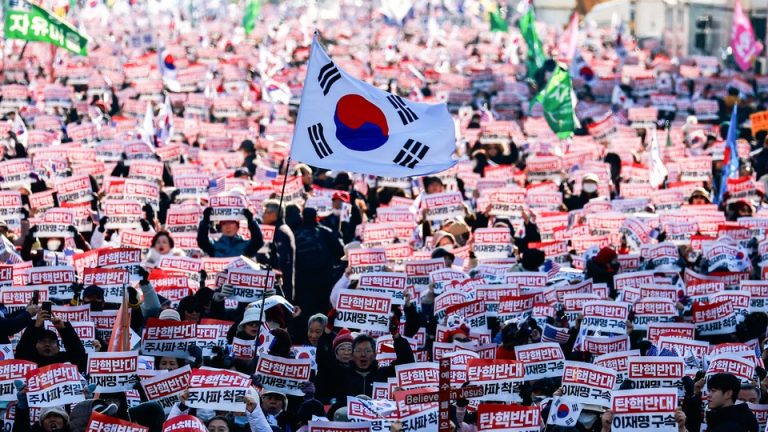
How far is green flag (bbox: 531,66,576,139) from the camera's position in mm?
25109

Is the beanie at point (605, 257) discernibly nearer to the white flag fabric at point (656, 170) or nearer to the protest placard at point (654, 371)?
the protest placard at point (654, 371)

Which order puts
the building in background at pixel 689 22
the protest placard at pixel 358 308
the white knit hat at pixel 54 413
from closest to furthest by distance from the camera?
the white knit hat at pixel 54 413, the protest placard at pixel 358 308, the building in background at pixel 689 22

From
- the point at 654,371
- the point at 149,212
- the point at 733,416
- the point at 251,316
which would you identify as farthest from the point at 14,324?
the point at 149,212

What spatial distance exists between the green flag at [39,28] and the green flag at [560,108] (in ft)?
26.4

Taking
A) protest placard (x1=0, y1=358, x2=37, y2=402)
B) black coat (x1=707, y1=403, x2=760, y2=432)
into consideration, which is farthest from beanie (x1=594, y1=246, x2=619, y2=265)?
protest placard (x1=0, y1=358, x2=37, y2=402)

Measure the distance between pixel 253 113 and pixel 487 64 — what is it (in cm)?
1160

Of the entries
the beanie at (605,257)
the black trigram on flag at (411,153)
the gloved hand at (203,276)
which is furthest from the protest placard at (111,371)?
the beanie at (605,257)

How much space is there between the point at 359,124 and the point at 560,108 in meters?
13.2

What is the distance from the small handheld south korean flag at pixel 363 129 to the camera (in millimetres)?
11961

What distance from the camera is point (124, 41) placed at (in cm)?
4722

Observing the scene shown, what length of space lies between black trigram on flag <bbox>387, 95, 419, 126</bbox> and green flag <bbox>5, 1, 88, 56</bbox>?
55.3 feet

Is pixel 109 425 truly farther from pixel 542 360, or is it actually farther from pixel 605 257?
pixel 605 257

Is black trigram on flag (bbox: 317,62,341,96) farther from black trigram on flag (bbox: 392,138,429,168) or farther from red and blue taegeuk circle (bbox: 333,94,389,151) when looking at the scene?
black trigram on flag (bbox: 392,138,429,168)

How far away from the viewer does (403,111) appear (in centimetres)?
1259
